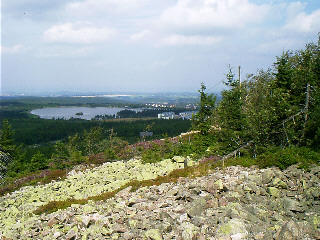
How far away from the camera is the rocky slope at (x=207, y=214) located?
6.69 m

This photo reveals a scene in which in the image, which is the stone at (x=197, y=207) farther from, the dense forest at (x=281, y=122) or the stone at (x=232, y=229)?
the dense forest at (x=281, y=122)

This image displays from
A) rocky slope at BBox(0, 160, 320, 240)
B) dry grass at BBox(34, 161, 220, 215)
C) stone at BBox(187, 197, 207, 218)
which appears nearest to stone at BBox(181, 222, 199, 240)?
rocky slope at BBox(0, 160, 320, 240)

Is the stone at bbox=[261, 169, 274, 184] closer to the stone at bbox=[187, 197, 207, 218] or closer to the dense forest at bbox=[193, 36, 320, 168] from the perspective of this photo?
the dense forest at bbox=[193, 36, 320, 168]

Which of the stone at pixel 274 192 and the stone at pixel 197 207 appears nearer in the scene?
the stone at pixel 197 207

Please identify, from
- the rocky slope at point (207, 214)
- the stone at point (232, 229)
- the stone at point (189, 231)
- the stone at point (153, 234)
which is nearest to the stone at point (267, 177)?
the rocky slope at point (207, 214)

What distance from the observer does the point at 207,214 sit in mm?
7633

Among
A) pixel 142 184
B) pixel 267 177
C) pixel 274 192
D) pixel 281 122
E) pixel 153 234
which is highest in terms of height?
pixel 281 122

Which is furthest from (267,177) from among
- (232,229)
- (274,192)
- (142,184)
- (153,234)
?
(142,184)

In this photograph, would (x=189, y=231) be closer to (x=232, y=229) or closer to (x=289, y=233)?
(x=232, y=229)

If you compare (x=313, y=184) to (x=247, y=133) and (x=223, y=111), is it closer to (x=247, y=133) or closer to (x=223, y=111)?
(x=247, y=133)

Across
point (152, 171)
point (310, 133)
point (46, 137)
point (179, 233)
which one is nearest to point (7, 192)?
point (152, 171)

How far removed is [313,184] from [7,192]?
20.1 metres

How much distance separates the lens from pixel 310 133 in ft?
46.5

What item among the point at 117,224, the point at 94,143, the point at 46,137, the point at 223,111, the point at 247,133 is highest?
the point at 223,111
